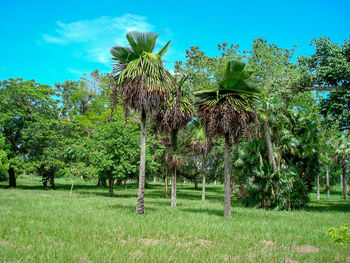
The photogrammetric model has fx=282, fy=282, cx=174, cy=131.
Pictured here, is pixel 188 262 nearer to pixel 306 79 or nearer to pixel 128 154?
pixel 306 79

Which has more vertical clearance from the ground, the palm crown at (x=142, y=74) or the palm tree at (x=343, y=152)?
the palm crown at (x=142, y=74)

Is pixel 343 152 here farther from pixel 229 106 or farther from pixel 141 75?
pixel 141 75

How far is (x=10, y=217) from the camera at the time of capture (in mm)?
12016

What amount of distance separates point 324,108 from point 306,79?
2508 mm

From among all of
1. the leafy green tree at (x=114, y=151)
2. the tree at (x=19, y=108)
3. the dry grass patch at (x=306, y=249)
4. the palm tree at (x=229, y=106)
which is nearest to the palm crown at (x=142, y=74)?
the palm tree at (x=229, y=106)

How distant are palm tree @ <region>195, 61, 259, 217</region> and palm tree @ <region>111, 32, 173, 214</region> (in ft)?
7.25

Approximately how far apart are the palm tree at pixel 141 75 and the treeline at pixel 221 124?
95 mm

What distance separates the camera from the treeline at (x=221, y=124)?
1476 cm

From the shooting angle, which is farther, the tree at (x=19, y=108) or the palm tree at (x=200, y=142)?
the tree at (x=19, y=108)

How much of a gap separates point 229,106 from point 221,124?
3.19 feet

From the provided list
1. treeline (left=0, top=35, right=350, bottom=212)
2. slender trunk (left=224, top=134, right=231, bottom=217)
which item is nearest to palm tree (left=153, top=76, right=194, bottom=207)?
treeline (left=0, top=35, right=350, bottom=212)

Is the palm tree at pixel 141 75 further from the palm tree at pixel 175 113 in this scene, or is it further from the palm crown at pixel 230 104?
the palm tree at pixel 175 113

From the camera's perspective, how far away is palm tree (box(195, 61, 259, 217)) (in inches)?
545

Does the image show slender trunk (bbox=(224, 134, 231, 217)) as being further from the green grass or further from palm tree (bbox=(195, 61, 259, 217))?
the green grass
